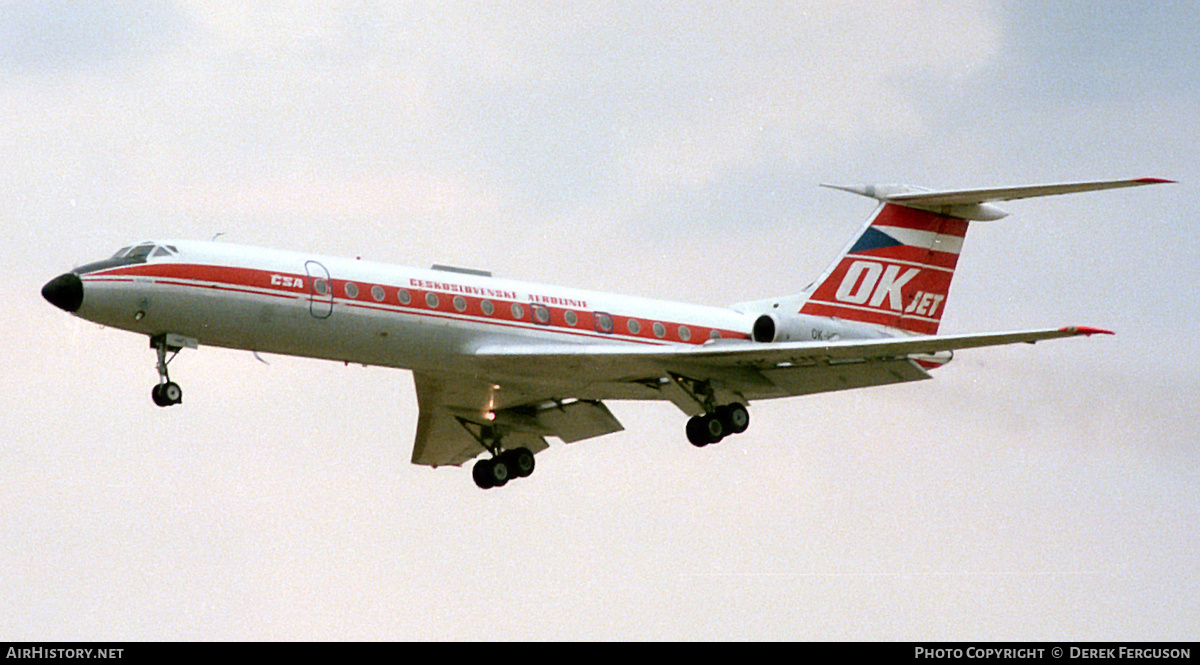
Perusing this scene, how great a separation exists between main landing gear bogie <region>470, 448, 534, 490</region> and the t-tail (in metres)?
5.99

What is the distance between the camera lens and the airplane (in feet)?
97.0

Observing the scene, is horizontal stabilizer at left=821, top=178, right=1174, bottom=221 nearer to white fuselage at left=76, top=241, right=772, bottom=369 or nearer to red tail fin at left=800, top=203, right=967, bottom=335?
red tail fin at left=800, top=203, right=967, bottom=335

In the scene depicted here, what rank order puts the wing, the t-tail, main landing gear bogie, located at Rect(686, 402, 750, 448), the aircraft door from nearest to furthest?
the aircraft door, the wing, main landing gear bogie, located at Rect(686, 402, 750, 448), the t-tail


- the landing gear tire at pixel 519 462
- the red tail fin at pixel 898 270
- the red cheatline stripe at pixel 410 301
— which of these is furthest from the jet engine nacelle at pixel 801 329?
the landing gear tire at pixel 519 462

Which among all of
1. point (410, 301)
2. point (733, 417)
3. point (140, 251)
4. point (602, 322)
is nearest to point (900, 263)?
point (733, 417)

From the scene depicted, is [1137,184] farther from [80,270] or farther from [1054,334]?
[80,270]

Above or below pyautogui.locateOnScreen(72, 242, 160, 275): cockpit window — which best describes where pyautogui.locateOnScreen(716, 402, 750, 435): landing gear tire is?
below

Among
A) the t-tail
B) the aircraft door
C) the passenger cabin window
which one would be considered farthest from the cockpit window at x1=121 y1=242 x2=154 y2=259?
the t-tail

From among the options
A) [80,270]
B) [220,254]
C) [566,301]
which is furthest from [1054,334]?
[80,270]

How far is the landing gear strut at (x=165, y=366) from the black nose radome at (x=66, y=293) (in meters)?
1.42

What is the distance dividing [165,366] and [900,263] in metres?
14.4

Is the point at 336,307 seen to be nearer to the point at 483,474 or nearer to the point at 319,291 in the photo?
the point at 319,291

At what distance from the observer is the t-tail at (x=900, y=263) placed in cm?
3591

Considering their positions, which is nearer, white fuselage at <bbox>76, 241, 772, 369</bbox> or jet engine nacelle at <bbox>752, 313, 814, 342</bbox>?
white fuselage at <bbox>76, 241, 772, 369</bbox>
